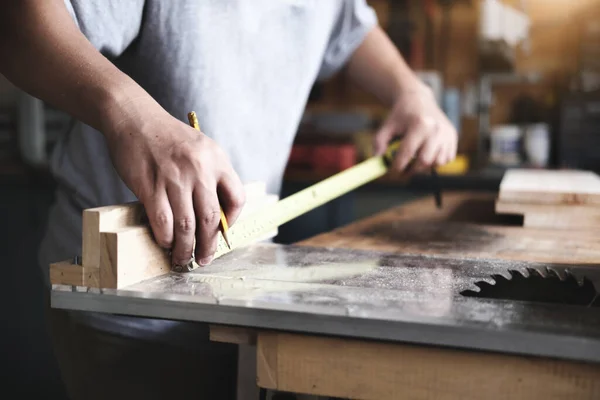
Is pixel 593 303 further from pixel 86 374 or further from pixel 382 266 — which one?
pixel 86 374

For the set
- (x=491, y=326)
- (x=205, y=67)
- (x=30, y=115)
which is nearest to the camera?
(x=491, y=326)

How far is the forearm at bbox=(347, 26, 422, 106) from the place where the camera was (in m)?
1.45

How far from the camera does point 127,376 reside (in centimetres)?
94

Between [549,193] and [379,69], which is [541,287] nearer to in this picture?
[549,193]

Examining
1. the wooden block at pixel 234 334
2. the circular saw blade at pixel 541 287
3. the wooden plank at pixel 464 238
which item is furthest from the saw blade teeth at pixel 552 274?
the wooden block at pixel 234 334

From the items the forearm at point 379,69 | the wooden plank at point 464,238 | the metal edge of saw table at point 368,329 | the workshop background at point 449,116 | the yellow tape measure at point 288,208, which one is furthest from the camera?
the workshop background at point 449,116

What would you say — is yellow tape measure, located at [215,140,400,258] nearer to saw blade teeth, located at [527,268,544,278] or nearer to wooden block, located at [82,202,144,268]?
wooden block, located at [82,202,144,268]

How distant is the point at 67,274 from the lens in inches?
28.5

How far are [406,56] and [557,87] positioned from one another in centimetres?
80

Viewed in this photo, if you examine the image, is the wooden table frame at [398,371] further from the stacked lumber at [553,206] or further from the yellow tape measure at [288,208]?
the stacked lumber at [553,206]

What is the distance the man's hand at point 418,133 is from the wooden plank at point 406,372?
Answer: 2.42ft

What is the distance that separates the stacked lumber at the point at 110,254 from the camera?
708 millimetres

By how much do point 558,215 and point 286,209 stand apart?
0.57 metres

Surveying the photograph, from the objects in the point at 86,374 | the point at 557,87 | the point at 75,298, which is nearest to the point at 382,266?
the point at 75,298
